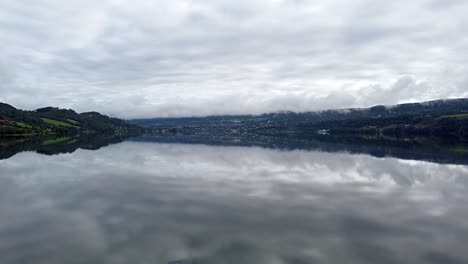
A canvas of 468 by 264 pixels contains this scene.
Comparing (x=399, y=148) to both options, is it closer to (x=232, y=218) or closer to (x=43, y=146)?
(x=232, y=218)

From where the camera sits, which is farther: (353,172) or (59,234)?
(353,172)

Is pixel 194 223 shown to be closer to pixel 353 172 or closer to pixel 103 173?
pixel 103 173

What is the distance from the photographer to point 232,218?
71.7 feet

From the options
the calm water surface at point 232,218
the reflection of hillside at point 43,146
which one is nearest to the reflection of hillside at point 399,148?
the calm water surface at point 232,218

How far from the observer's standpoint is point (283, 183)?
35.7m

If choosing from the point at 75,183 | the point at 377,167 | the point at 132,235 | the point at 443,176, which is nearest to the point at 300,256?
the point at 132,235

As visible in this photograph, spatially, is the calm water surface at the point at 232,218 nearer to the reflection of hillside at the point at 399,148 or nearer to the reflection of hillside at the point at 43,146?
the reflection of hillside at the point at 399,148

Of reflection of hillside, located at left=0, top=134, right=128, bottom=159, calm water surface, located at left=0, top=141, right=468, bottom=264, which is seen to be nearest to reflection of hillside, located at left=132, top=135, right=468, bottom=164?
calm water surface, located at left=0, top=141, right=468, bottom=264

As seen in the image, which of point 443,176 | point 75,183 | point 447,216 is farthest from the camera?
point 443,176

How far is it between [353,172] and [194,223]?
29.0 meters

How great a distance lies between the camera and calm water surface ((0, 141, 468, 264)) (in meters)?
16.0

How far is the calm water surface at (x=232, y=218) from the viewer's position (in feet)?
52.5

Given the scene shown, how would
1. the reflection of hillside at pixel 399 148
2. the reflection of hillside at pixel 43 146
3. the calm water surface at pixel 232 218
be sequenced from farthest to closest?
the reflection of hillside at pixel 43 146, the reflection of hillside at pixel 399 148, the calm water surface at pixel 232 218

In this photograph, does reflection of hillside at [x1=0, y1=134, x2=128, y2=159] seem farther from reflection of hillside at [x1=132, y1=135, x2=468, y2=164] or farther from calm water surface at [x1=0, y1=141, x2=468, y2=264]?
reflection of hillside at [x1=132, y1=135, x2=468, y2=164]
